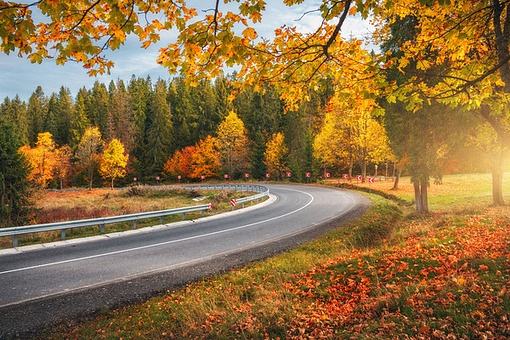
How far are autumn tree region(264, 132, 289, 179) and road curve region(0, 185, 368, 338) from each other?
37.3 meters

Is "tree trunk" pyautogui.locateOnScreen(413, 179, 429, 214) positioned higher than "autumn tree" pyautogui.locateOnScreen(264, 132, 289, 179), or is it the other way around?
"autumn tree" pyautogui.locateOnScreen(264, 132, 289, 179)

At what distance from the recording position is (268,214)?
18797mm

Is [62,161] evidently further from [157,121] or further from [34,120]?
[34,120]

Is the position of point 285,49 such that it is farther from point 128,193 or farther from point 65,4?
point 128,193

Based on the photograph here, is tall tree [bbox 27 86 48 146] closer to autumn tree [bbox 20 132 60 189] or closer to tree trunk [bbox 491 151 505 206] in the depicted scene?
autumn tree [bbox 20 132 60 189]

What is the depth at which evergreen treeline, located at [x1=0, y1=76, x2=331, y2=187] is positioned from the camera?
58.2 metres

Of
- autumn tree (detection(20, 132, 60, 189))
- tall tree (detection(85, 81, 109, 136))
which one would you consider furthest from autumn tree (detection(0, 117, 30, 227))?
tall tree (detection(85, 81, 109, 136))

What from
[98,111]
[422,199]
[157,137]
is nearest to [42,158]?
[157,137]

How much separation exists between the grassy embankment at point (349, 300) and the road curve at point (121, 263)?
0.74 metres

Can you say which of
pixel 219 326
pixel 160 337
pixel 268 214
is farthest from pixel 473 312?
pixel 268 214

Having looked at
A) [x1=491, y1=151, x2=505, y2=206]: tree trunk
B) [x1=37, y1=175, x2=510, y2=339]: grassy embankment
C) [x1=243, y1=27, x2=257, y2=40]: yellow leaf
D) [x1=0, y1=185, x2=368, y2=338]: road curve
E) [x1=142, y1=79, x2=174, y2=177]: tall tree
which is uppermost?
[x1=142, y1=79, x2=174, y2=177]: tall tree

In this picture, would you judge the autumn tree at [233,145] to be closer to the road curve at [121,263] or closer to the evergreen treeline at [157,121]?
the evergreen treeline at [157,121]

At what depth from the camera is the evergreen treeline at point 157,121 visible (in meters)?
58.2

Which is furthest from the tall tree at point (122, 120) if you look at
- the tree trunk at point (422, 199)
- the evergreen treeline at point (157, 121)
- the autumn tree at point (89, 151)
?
the tree trunk at point (422, 199)
